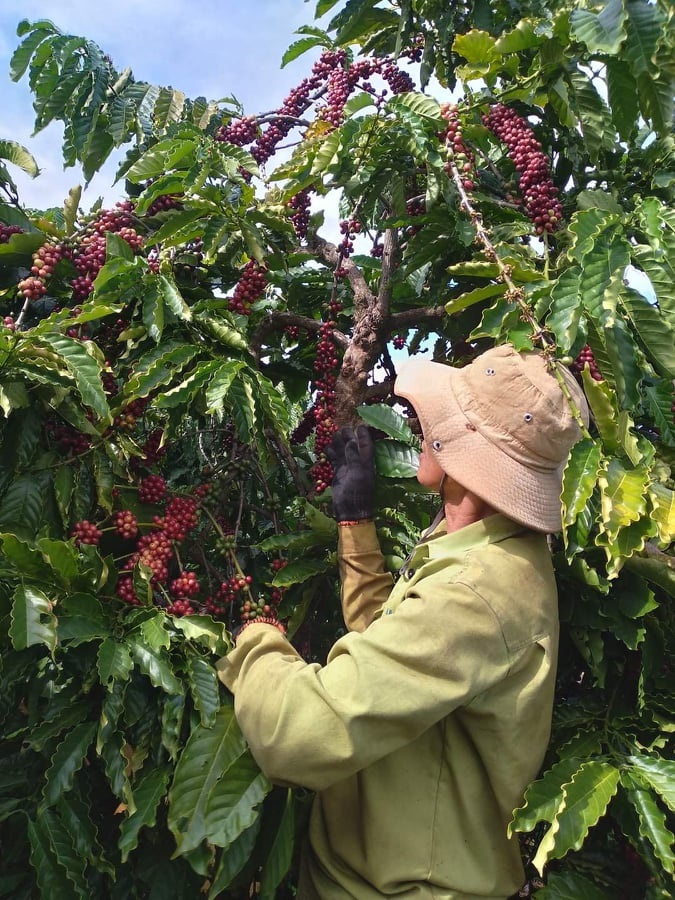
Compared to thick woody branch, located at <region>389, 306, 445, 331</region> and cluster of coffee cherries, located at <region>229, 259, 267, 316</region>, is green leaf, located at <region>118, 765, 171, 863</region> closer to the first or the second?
cluster of coffee cherries, located at <region>229, 259, 267, 316</region>

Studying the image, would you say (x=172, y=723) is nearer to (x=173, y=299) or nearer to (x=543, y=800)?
(x=543, y=800)

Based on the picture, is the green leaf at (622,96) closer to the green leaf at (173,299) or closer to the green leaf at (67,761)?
the green leaf at (173,299)

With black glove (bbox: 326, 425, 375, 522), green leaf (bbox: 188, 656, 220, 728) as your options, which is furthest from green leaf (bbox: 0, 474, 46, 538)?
black glove (bbox: 326, 425, 375, 522)

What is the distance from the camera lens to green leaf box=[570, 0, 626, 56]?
1.38m

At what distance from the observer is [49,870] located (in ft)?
4.57

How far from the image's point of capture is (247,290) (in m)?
2.04

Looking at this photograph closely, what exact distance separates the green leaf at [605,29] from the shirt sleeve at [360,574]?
1.17 meters

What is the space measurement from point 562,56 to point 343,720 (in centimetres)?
168

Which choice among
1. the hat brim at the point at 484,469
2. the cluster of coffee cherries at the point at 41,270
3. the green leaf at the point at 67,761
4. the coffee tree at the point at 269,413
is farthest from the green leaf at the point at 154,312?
the green leaf at the point at 67,761

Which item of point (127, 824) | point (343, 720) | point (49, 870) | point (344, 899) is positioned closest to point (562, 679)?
point (344, 899)

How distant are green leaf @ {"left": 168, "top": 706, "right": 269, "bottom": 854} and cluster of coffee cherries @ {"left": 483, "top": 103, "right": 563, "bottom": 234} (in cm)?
147

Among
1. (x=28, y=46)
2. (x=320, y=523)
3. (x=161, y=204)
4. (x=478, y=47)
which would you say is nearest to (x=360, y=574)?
(x=320, y=523)

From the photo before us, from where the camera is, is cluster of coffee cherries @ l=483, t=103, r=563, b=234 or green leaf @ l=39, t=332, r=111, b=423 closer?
green leaf @ l=39, t=332, r=111, b=423

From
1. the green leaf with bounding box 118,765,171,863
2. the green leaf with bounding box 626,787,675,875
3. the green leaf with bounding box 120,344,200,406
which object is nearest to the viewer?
the green leaf with bounding box 626,787,675,875
